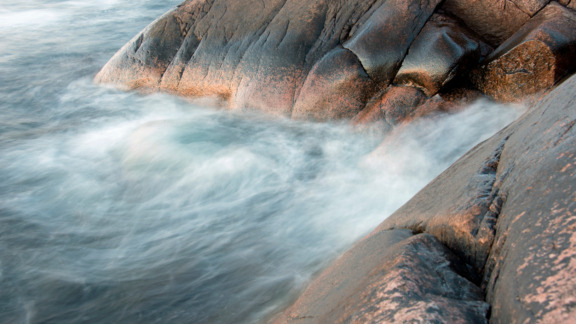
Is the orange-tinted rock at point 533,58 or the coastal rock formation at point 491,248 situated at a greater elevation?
the coastal rock formation at point 491,248

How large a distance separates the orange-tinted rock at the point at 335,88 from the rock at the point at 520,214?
2915 millimetres

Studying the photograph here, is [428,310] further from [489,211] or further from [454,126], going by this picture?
[454,126]

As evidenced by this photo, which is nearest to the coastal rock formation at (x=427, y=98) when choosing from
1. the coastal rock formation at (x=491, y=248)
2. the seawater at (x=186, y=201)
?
the coastal rock formation at (x=491, y=248)

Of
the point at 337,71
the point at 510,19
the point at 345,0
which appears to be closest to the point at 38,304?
the point at 337,71

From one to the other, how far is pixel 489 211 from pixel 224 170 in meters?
4.25

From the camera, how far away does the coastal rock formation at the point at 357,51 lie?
5359 millimetres

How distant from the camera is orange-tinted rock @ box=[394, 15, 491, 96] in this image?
542cm

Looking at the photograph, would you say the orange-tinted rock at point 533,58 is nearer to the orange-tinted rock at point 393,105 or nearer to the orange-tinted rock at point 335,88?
the orange-tinted rock at point 393,105

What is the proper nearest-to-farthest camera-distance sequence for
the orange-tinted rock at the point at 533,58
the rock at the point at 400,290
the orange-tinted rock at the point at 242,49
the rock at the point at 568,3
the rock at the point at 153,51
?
1. the rock at the point at 400,290
2. the orange-tinted rock at the point at 533,58
3. the rock at the point at 568,3
4. the orange-tinted rock at the point at 242,49
5. the rock at the point at 153,51

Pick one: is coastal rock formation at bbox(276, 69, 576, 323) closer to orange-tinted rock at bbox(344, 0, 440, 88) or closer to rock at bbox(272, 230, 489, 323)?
rock at bbox(272, 230, 489, 323)

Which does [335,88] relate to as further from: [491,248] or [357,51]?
[491,248]

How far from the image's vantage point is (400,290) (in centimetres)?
201

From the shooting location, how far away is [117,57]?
8.75 meters

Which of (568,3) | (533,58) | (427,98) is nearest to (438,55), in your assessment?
(427,98)
